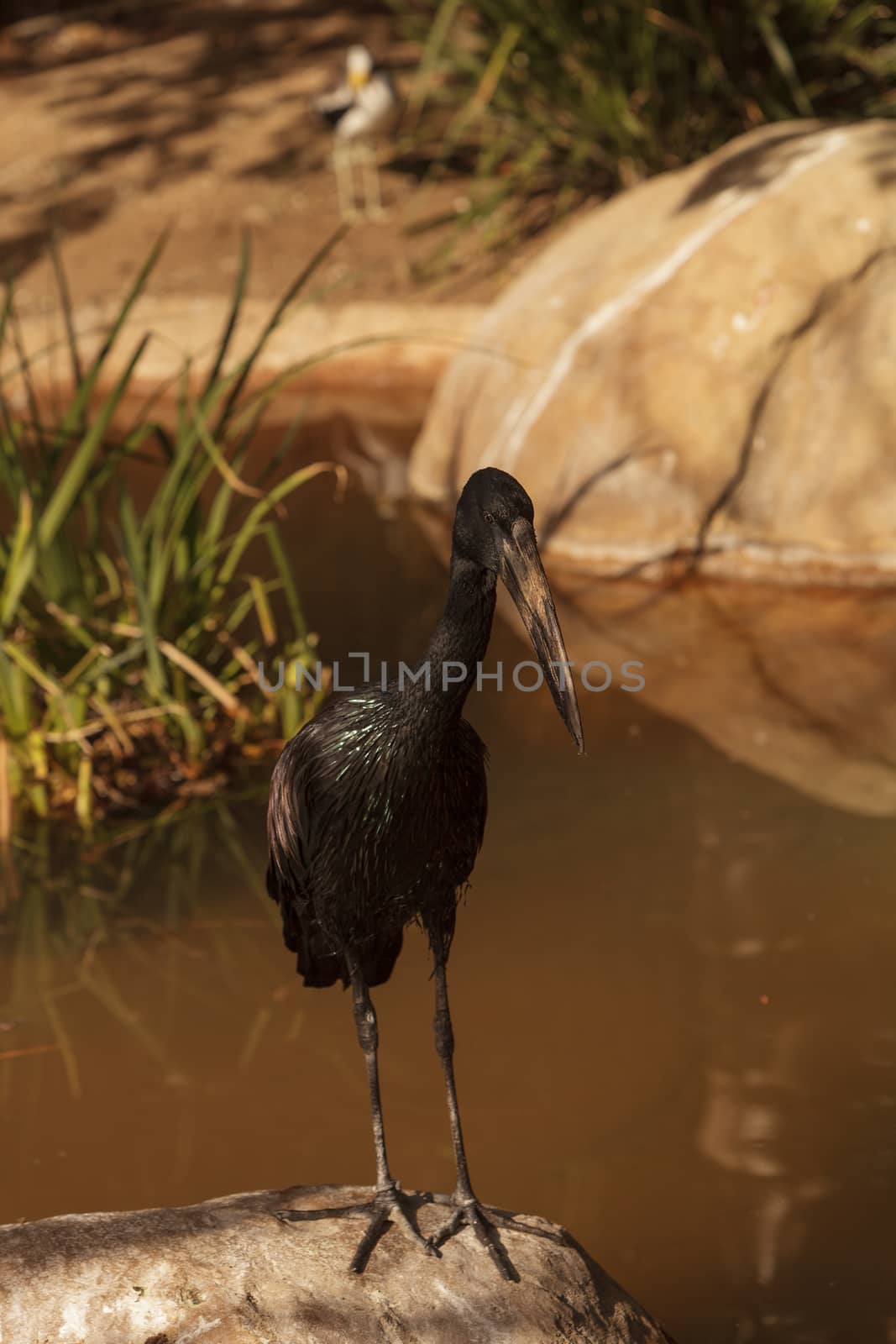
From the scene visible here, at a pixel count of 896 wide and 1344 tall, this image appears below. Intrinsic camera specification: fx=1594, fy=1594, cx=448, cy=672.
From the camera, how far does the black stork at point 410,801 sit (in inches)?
104

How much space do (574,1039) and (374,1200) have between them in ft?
4.27

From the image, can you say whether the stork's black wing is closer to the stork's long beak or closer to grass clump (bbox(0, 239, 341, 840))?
the stork's long beak

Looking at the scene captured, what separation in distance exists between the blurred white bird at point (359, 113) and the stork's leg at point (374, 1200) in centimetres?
888

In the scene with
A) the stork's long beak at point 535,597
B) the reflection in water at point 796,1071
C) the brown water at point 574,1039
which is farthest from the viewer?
the brown water at point 574,1039

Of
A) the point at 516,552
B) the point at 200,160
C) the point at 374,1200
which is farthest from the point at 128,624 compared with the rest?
the point at 200,160

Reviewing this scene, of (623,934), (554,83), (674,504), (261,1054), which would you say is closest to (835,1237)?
(623,934)

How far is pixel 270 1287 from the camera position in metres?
2.89

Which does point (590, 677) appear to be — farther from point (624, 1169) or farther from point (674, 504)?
point (624, 1169)

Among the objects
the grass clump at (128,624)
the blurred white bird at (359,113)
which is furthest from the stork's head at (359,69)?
the grass clump at (128,624)

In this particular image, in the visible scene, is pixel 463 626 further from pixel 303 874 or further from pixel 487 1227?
pixel 487 1227

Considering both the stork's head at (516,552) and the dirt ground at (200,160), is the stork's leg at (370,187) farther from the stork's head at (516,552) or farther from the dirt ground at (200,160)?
the stork's head at (516,552)

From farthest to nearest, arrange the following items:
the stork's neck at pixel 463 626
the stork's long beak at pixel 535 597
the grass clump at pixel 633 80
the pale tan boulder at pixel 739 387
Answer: the grass clump at pixel 633 80 < the pale tan boulder at pixel 739 387 < the stork's neck at pixel 463 626 < the stork's long beak at pixel 535 597

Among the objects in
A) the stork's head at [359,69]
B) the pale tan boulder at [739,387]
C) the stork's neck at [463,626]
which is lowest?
the pale tan boulder at [739,387]

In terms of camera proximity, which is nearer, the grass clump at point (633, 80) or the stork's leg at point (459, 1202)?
the stork's leg at point (459, 1202)
